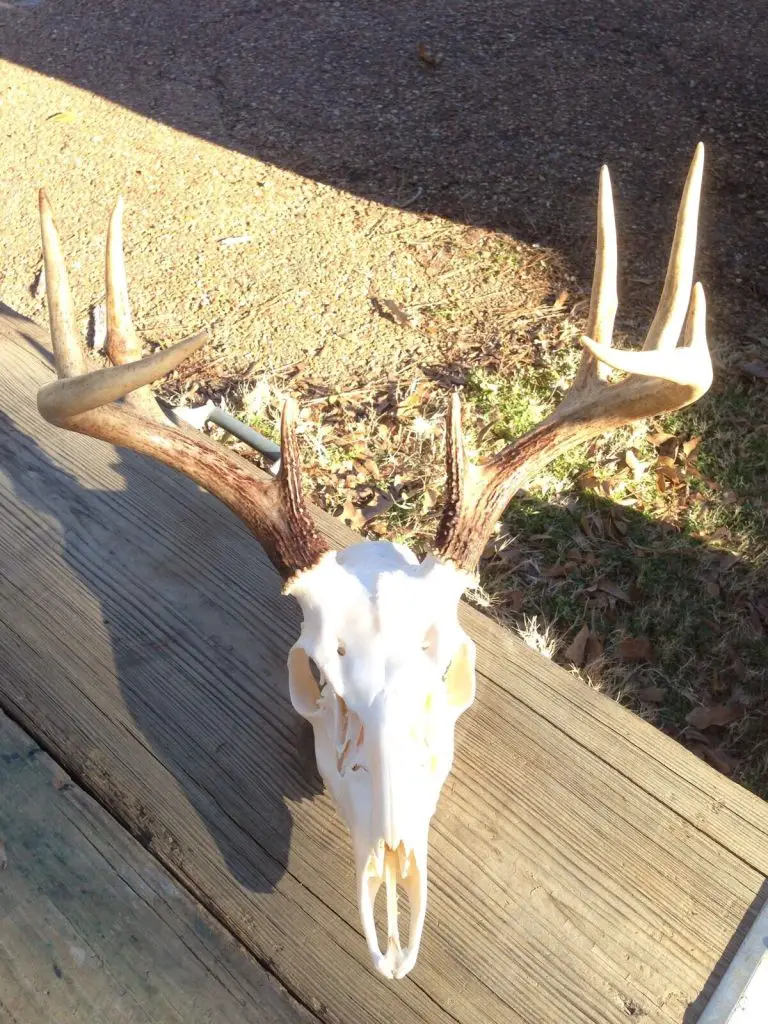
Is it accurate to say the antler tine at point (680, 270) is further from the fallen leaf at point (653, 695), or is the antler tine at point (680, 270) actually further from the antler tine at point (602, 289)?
the fallen leaf at point (653, 695)

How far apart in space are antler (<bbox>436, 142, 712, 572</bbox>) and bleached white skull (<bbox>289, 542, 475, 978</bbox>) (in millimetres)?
124

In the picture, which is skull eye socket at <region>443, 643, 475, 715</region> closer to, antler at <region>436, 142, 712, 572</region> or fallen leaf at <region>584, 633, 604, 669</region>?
antler at <region>436, 142, 712, 572</region>

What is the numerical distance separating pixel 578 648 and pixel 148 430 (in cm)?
188

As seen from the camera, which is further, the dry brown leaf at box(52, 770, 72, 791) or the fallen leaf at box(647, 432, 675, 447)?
the fallen leaf at box(647, 432, 675, 447)

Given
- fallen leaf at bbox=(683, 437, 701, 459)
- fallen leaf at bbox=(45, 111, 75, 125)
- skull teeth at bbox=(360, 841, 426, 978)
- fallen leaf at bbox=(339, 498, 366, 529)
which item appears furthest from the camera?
fallen leaf at bbox=(45, 111, 75, 125)

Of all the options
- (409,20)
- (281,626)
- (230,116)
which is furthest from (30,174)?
(281,626)

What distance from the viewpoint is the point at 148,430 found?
1781 millimetres

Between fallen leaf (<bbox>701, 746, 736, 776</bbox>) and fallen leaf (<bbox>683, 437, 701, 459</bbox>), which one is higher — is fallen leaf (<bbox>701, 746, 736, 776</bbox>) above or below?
below

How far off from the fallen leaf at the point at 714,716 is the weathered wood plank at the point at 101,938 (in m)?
1.86

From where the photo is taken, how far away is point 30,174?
574cm

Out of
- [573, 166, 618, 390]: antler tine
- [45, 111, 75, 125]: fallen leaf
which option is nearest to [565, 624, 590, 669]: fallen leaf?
[573, 166, 618, 390]: antler tine

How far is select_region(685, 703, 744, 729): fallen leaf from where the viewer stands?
288 centimetres

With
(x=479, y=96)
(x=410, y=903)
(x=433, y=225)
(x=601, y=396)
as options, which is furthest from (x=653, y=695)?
(x=479, y=96)

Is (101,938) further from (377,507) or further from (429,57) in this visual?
(429,57)
